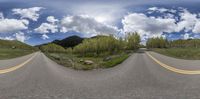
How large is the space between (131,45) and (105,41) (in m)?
39.8

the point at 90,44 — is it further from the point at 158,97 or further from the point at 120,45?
the point at 158,97

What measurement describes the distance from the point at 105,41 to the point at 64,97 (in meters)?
137

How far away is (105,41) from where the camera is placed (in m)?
144

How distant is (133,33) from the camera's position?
7549 inches

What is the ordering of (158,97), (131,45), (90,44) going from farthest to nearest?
1. (131,45)
2. (90,44)
3. (158,97)

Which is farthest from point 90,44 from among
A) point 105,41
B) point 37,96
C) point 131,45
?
point 37,96

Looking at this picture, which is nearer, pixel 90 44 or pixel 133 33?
pixel 90 44

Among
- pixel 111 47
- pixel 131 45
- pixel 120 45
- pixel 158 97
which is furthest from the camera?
pixel 131 45

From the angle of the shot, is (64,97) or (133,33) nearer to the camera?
(64,97)

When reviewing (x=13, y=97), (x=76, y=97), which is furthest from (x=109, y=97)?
(x=13, y=97)

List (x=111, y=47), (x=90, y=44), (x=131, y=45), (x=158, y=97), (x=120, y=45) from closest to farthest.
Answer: (x=158, y=97) < (x=111, y=47) < (x=120, y=45) < (x=90, y=44) < (x=131, y=45)

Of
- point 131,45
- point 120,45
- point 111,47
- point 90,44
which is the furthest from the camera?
point 131,45

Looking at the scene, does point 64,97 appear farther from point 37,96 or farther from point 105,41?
point 105,41

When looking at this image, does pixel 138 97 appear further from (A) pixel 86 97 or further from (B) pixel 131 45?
(B) pixel 131 45
